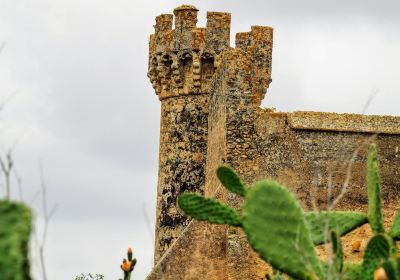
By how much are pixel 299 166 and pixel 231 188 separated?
1046 cm

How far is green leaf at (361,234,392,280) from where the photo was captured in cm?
731

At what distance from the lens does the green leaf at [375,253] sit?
24.0ft

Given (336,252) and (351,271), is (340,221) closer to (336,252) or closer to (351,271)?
(351,271)

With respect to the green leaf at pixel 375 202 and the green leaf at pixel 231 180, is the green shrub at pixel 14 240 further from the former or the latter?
the green leaf at pixel 375 202

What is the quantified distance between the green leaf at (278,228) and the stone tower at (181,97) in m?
20.1

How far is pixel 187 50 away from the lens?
30531 millimetres

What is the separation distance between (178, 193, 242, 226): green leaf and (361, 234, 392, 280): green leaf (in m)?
0.88

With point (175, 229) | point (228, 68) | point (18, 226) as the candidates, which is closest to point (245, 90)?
point (228, 68)

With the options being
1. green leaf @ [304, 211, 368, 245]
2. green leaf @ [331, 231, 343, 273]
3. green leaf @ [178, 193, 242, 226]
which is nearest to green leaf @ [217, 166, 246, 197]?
green leaf @ [178, 193, 242, 226]

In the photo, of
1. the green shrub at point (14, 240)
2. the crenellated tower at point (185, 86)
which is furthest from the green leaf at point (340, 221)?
the crenellated tower at point (185, 86)

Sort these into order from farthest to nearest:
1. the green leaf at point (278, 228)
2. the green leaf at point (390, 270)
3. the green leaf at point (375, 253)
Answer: the green leaf at point (375, 253), the green leaf at point (278, 228), the green leaf at point (390, 270)

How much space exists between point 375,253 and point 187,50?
2339 cm

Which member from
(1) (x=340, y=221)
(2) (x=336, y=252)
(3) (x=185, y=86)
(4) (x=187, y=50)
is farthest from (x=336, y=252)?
(4) (x=187, y=50)

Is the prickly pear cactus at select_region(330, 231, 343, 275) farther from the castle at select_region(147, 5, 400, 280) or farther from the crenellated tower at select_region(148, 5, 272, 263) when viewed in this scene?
the crenellated tower at select_region(148, 5, 272, 263)
